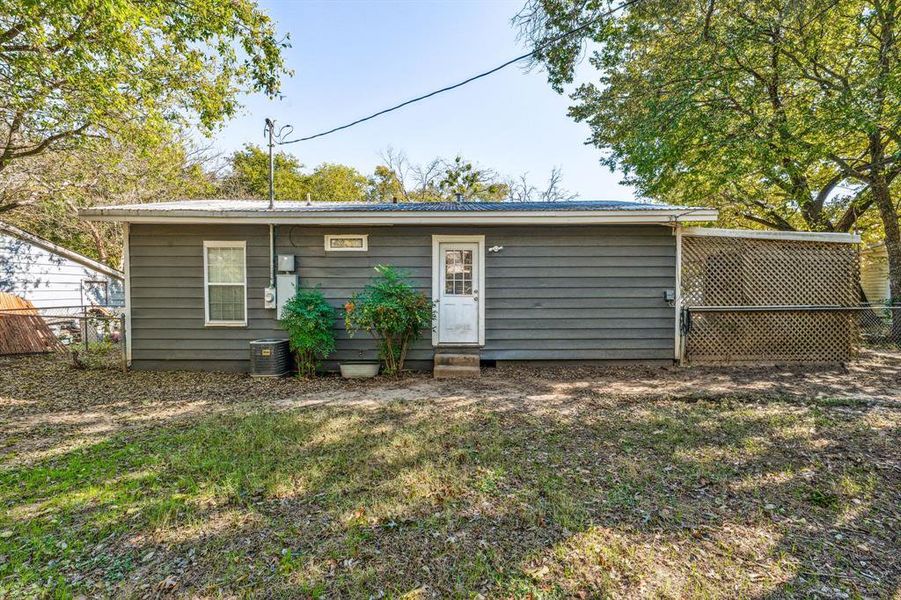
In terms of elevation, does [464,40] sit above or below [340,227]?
above

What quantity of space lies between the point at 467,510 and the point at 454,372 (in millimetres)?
3469

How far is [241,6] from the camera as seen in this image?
22.5 ft

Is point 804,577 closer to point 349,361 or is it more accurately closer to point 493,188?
point 349,361

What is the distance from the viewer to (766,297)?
623 centimetres

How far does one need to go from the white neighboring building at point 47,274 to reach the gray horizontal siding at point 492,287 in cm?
608

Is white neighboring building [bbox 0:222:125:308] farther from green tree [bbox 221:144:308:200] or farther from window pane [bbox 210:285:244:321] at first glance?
green tree [bbox 221:144:308:200]

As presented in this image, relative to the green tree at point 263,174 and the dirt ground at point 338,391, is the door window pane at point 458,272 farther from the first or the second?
the green tree at point 263,174

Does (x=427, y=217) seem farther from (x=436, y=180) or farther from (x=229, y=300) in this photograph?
(x=436, y=180)

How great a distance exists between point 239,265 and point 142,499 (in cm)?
435

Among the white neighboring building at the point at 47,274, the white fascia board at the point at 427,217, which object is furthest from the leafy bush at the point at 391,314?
the white neighboring building at the point at 47,274

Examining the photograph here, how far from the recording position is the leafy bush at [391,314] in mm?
5449

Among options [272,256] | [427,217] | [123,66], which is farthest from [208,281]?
[123,66]

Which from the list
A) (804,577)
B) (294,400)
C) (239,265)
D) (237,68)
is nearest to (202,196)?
(237,68)

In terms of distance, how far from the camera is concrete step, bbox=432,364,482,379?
5711 millimetres
